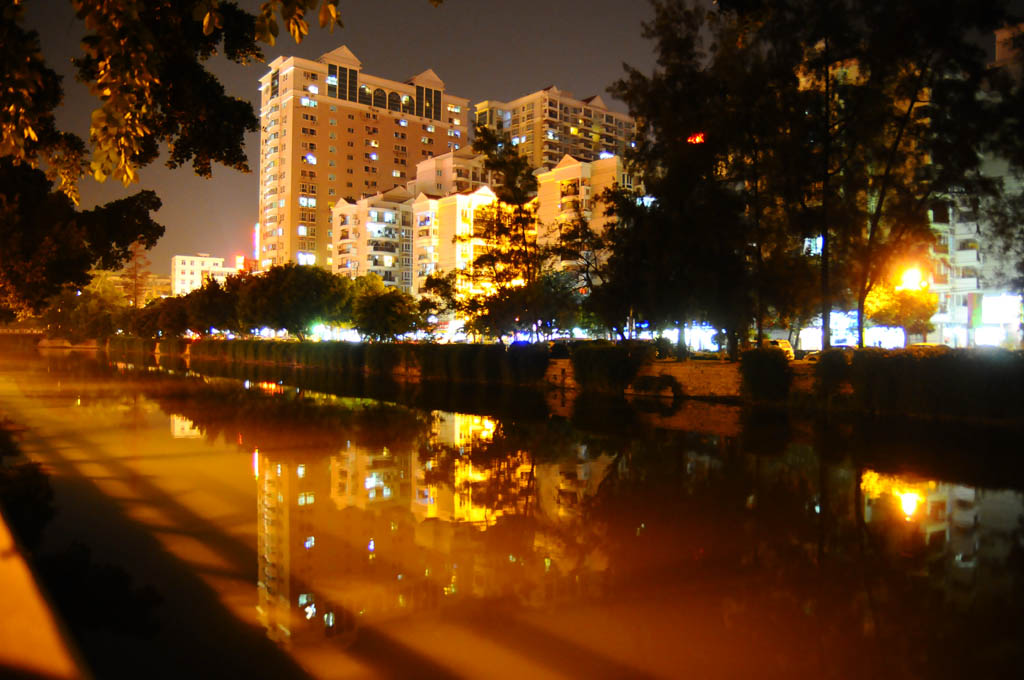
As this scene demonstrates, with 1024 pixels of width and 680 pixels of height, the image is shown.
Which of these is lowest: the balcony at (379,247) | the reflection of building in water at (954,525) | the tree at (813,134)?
the reflection of building in water at (954,525)

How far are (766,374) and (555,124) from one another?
12067cm

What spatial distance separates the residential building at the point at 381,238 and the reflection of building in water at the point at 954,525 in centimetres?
9591

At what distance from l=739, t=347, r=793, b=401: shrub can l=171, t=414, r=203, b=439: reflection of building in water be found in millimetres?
15727

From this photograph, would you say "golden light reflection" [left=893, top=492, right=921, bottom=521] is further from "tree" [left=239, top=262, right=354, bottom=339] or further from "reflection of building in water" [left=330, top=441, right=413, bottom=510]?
"tree" [left=239, top=262, right=354, bottom=339]

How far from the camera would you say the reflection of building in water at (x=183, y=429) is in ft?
51.9

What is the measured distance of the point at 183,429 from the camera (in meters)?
17.0

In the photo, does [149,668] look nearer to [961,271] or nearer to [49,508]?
[49,508]

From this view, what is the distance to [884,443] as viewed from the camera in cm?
1458

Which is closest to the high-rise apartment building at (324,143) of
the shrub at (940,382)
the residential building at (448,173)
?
the residential building at (448,173)

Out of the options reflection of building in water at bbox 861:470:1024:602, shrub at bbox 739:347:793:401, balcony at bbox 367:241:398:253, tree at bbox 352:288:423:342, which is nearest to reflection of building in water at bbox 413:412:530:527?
reflection of building in water at bbox 861:470:1024:602

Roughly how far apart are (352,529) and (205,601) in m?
2.34

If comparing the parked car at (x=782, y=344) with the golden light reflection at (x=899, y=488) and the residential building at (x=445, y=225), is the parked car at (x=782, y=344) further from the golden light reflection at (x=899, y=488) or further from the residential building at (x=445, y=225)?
the residential building at (x=445, y=225)

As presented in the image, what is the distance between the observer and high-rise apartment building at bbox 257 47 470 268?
409 feet

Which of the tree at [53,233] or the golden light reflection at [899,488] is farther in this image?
the tree at [53,233]
